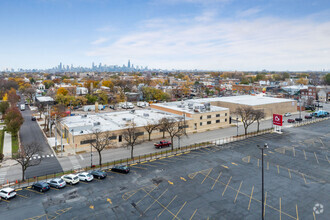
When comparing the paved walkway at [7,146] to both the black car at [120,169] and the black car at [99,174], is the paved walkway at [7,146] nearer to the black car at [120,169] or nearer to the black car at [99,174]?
the black car at [99,174]

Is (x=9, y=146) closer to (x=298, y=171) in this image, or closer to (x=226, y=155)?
(x=226, y=155)

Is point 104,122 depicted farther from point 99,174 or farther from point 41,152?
point 99,174

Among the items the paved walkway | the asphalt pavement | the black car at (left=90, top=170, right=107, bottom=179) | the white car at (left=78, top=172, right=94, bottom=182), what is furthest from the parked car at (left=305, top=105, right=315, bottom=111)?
the paved walkway

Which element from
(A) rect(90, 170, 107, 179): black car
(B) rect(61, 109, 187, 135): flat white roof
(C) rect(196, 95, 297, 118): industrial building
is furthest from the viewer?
(C) rect(196, 95, 297, 118): industrial building

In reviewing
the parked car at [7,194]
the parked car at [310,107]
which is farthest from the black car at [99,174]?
the parked car at [310,107]

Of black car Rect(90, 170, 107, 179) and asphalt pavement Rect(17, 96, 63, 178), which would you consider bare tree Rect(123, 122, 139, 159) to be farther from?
asphalt pavement Rect(17, 96, 63, 178)

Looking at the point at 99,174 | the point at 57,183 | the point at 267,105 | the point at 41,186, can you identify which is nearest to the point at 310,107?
the point at 267,105
